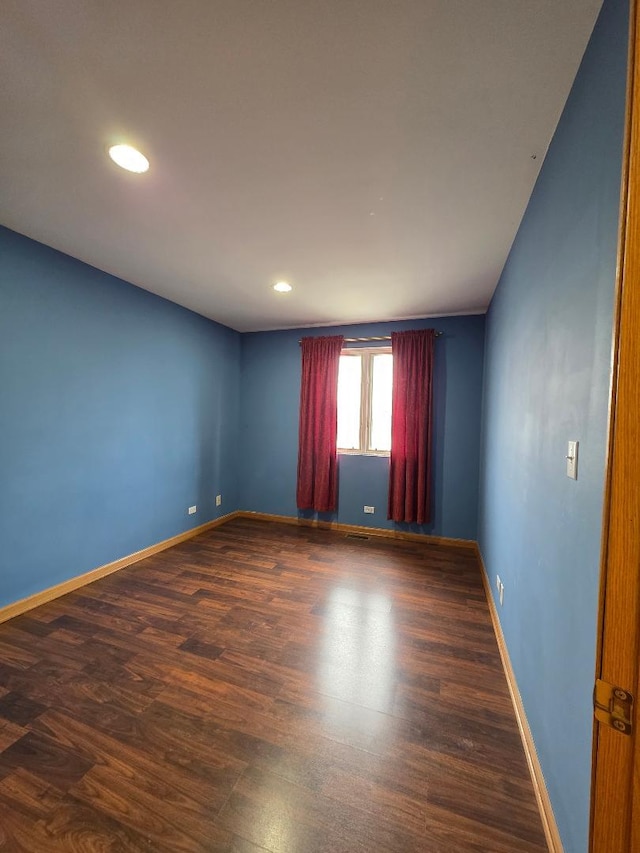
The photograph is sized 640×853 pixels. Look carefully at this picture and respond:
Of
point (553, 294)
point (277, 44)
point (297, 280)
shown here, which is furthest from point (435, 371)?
point (277, 44)

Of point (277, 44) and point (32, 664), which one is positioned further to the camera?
point (32, 664)

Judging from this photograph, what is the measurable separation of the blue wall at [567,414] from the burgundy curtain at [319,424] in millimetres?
2317

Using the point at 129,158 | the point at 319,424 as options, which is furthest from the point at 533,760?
the point at 319,424

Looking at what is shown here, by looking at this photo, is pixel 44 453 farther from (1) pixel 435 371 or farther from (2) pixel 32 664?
(1) pixel 435 371

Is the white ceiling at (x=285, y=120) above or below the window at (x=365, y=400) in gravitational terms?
above

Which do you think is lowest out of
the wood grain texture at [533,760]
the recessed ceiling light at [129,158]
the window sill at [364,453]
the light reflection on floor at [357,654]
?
the light reflection on floor at [357,654]

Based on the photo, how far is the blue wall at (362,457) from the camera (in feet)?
11.2

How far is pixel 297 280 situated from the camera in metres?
2.62

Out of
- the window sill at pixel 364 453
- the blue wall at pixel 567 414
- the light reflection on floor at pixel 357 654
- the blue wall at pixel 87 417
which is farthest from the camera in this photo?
the window sill at pixel 364 453

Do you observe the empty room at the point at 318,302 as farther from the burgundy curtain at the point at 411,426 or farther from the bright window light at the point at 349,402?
the bright window light at the point at 349,402

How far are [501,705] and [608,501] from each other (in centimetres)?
156

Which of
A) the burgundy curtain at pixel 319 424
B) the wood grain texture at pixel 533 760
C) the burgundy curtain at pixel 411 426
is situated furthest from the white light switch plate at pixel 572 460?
the burgundy curtain at pixel 319 424

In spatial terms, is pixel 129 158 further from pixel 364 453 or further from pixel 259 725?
pixel 364 453

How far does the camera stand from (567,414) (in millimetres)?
997
